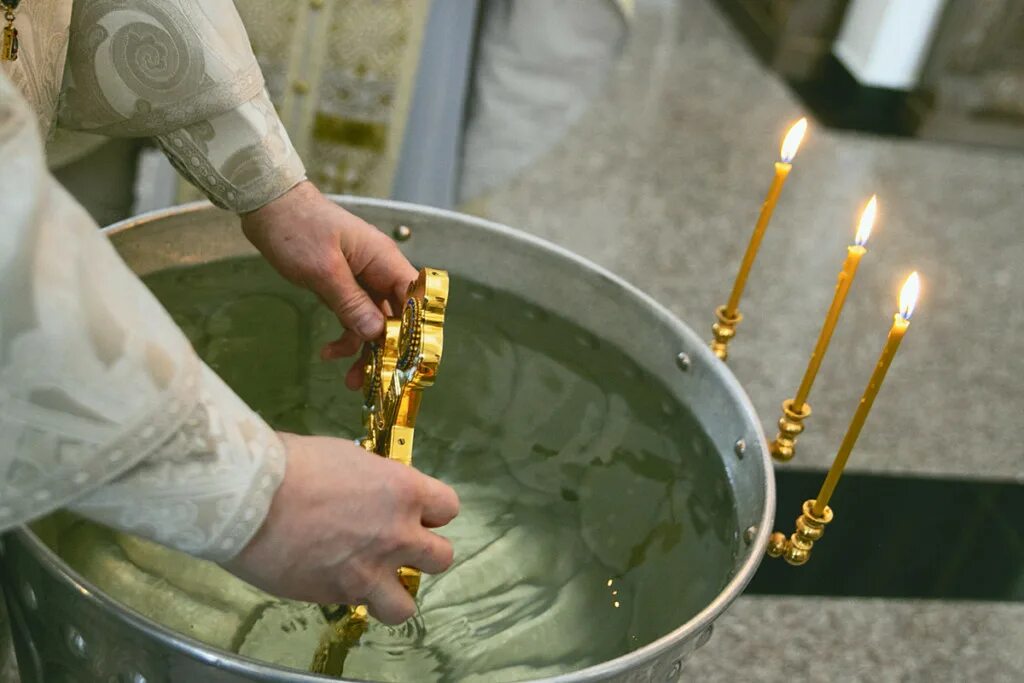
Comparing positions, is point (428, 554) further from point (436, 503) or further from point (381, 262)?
point (381, 262)

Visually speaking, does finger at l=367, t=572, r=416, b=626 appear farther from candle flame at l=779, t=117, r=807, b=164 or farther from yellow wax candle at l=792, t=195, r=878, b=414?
candle flame at l=779, t=117, r=807, b=164

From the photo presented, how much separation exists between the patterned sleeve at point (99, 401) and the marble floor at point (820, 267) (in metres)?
1.00

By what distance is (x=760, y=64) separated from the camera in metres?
3.55

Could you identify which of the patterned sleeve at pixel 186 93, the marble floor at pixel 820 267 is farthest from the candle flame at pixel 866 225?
the marble floor at pixel 820 267

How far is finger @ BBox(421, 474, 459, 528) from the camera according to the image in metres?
0.60

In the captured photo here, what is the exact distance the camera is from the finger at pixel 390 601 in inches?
23.7

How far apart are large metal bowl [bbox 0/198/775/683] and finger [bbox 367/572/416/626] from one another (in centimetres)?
7

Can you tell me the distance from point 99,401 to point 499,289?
0.48 meters

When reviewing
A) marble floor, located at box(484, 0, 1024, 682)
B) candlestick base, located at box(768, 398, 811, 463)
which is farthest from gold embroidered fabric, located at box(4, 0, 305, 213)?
marble floor, located at box(484, 0, 1024, 682)

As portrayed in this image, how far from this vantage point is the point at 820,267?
244 cm

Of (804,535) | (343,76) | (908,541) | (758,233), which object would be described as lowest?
(908,541)

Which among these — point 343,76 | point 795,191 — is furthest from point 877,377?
point 795,191

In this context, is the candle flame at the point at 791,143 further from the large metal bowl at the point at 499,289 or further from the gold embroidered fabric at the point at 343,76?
the gold embroidered fabric at the point at 343,76

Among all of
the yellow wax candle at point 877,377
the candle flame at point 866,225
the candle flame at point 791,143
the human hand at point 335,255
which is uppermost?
the candle flame at point 791,143
